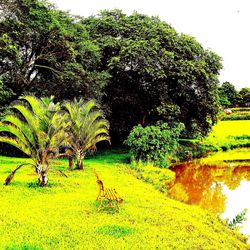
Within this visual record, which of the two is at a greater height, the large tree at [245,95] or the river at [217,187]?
the large tree at [245,95]

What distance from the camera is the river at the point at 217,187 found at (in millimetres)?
14347

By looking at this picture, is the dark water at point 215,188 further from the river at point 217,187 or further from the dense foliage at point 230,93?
the dense foliage at point 230,93

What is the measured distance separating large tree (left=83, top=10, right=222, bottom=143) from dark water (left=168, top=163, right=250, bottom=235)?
14.0ft

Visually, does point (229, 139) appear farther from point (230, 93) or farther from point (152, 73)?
point (230, 93)

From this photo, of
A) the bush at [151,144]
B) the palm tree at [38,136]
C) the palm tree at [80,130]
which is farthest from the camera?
the bush at [151,144]

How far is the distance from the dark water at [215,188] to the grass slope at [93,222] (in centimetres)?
204

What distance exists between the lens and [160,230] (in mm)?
9125

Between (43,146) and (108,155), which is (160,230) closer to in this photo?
(43,146)

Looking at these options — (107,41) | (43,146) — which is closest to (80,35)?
(107,41)

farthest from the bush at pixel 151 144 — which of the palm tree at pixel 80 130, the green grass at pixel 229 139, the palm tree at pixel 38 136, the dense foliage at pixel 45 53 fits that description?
the green grass at pixel 229 139

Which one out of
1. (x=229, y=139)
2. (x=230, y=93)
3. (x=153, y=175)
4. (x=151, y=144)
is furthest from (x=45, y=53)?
(x=230, y=93)

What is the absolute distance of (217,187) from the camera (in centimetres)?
1823

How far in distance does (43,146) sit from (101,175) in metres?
4.47

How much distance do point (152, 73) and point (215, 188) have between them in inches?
345
